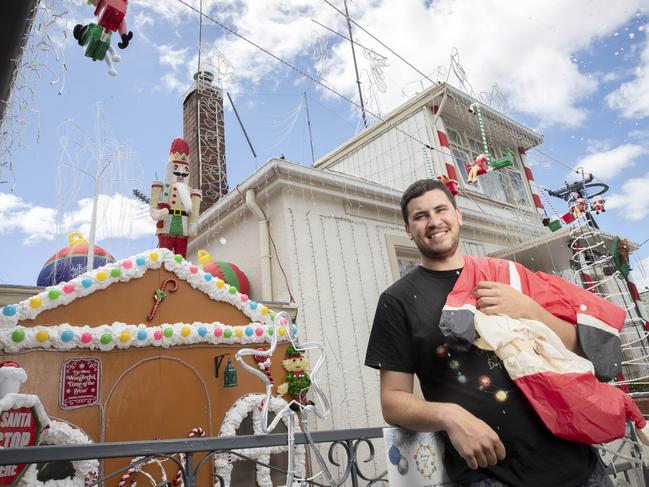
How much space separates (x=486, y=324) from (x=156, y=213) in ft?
14.0

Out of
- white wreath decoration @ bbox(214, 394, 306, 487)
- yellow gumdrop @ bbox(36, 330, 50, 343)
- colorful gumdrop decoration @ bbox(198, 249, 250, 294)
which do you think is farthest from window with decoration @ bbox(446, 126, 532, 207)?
yellow gumdrop @ bbox(36, 330, 50, 343)

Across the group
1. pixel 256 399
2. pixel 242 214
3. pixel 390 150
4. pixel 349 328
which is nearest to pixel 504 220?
pixel 390 150

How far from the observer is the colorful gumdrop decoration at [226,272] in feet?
18.3

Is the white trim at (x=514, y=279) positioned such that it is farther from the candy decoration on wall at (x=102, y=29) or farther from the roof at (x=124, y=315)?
the candy decoration on wall at (x=102, y=29)

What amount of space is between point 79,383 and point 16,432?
0.54 meters

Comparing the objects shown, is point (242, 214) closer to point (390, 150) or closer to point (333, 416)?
point (333, 416)

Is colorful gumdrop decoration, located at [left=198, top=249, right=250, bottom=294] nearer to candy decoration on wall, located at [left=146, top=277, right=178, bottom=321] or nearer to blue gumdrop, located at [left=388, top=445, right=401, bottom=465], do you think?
candy decoration on wall, located at [left=146, top=277, right=178, bottom=321]

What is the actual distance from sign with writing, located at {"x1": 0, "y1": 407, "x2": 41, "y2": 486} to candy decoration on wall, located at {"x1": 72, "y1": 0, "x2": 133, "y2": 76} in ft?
8.58

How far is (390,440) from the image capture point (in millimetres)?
1267

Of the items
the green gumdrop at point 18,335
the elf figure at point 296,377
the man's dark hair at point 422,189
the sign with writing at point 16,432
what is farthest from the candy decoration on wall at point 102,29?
the elf figure at point 296,377

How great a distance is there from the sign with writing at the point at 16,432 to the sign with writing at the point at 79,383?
29 centimetres

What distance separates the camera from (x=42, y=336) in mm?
3426

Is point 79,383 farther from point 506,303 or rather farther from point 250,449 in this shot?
point 506,303

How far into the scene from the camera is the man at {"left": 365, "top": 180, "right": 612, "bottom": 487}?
3.56 ft
